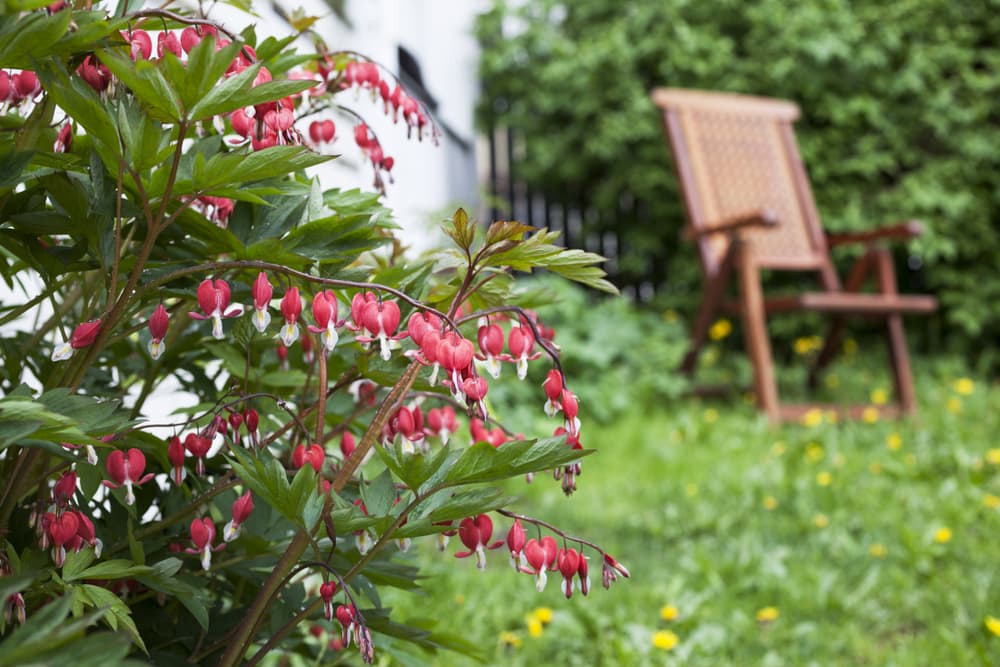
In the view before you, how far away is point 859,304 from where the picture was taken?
12.1 feet

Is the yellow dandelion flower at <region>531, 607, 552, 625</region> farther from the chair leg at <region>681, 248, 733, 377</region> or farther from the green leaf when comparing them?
the chair leg at <region>681, 248, 733, 377</region>

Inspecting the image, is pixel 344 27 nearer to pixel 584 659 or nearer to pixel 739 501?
pixel 739 501

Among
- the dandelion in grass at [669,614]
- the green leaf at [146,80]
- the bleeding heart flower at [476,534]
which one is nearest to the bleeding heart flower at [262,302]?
the green leaf at [146,80]

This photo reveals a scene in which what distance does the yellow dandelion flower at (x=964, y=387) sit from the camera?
4355 millimetres

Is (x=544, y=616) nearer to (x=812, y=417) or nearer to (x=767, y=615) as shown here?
(x=767, y=615)

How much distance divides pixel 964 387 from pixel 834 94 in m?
1.86

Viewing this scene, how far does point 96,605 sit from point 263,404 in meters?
0.31

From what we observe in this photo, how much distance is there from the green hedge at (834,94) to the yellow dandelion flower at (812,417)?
69.4 inches

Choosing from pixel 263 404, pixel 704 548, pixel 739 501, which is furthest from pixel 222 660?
pixel 739 501

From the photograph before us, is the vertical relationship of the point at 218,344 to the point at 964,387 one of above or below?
above

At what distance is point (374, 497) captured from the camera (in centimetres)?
74

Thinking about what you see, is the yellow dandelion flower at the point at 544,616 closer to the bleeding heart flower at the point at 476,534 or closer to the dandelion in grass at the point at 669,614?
the dandelion in grass at the point at 669,614

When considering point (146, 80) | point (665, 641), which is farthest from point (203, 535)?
point (665, 641)

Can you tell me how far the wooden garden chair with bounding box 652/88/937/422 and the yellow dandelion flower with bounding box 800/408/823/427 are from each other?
3 cm
